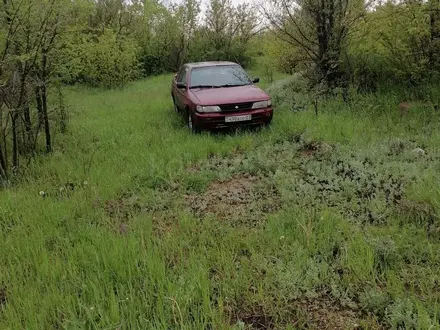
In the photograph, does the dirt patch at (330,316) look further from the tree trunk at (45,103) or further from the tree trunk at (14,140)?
the tree trunk at (45,103)

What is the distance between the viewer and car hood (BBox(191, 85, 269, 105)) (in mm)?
7816

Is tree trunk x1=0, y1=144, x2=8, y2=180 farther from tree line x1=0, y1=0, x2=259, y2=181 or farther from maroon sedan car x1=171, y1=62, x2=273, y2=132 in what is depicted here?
maroon sedan car x1=171, y1=62, x2=273, y2=132

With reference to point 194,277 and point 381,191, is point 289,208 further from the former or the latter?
point 194,277

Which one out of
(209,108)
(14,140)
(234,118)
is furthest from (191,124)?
(14,140)

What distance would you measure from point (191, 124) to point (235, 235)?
16.0 feet

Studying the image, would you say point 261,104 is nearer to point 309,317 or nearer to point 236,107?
point 236,107

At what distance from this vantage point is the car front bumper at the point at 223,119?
771cm

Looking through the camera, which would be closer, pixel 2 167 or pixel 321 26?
pixel 2 167

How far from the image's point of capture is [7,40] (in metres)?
5.86

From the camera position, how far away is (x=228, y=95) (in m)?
8.05

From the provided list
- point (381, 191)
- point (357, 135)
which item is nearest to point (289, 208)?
point (381, 191)

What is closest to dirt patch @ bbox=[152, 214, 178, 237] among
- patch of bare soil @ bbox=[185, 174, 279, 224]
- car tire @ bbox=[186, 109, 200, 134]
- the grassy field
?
the grassy field

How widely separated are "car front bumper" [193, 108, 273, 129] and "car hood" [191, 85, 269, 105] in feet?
0.80

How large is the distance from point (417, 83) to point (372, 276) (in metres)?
7.17
